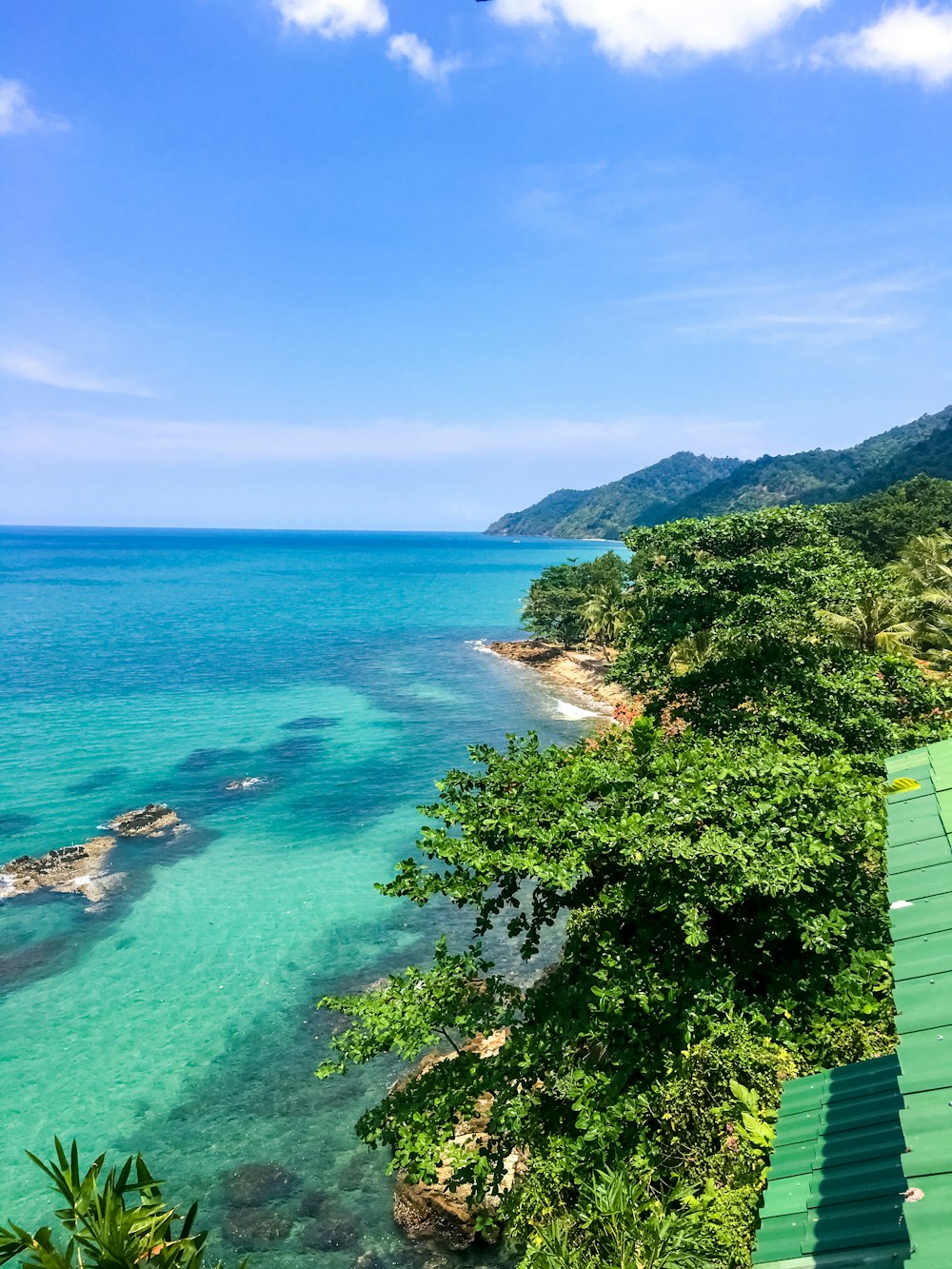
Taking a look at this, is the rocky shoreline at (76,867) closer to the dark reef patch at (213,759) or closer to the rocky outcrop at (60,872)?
the rocky outcrop at (60,872)

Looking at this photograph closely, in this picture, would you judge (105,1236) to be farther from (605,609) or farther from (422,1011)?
(605,609)

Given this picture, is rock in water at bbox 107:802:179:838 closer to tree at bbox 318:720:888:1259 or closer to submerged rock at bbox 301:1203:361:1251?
submerged rock at bbox 301:1203:361:1251

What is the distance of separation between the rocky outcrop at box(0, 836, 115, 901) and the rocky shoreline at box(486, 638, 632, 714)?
3241 centimetres

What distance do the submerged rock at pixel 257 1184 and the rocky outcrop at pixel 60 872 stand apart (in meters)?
13.9

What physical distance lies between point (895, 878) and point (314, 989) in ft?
60.1

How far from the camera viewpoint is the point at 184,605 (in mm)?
110750

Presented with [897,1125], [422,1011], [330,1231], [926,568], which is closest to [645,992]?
[422,1011]

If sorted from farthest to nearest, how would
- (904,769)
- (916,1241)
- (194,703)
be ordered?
(194,703) → (904,769) → (916,1241)

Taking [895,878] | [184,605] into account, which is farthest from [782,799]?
[184,605]

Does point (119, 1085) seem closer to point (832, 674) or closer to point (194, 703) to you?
point (832, 674)

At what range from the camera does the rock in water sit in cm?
2956

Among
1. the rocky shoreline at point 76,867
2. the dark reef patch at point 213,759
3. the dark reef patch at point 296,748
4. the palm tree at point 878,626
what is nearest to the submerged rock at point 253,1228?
the rocky shoreline at point 76,867

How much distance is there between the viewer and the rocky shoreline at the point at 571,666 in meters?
52.0

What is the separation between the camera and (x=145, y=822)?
3025cm
